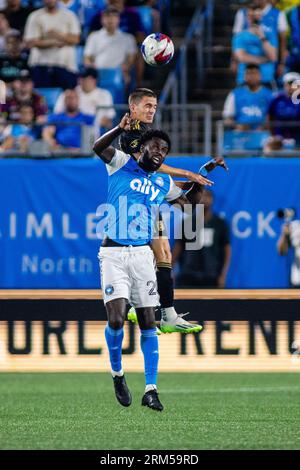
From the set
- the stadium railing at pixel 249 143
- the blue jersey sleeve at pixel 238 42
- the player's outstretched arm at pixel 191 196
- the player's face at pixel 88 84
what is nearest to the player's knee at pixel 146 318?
the player's outstretched arm at pixel 191 196

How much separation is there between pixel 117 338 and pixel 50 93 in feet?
33.0

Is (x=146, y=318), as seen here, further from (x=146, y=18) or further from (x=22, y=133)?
(x=146, y=18)

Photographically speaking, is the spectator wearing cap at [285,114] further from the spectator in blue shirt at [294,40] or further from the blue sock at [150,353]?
the blue sock at [150,353]

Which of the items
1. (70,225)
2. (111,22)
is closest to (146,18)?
(111,22)

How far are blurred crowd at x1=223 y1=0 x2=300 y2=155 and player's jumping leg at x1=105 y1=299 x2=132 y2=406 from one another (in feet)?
25.5

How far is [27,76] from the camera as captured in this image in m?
18.1

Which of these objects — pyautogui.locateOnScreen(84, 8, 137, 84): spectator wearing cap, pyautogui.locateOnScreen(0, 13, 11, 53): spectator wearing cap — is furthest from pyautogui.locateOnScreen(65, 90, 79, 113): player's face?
pyautogui.locateOnScreen(0, 13, 11, 53): spectator wearing cap

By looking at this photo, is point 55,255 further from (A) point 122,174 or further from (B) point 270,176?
(A) point 122,174

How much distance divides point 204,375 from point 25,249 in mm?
4597

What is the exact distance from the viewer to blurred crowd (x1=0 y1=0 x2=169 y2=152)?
1730 centimetres

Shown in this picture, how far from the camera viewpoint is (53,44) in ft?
61.6
